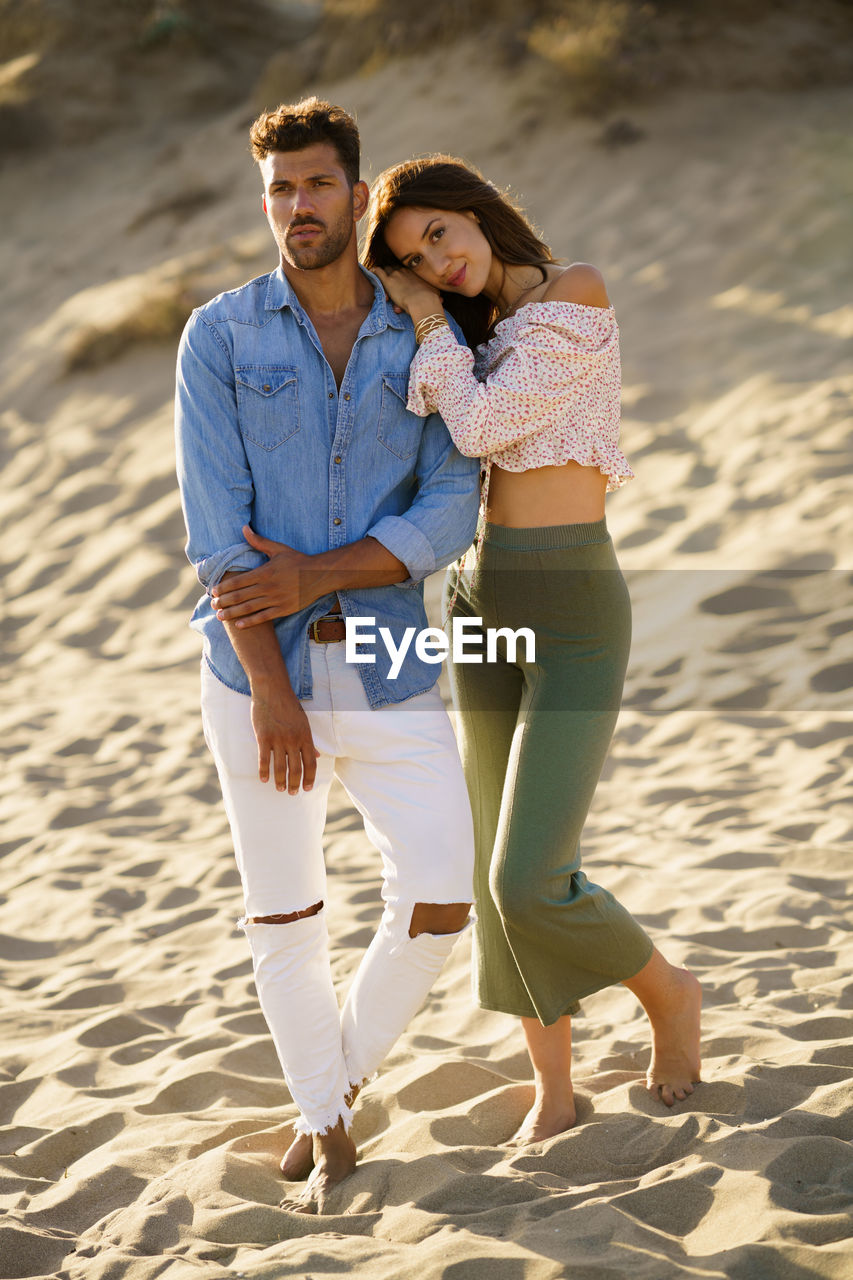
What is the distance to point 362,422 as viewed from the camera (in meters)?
2.84

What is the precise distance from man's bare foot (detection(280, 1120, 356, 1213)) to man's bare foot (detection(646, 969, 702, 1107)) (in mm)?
767

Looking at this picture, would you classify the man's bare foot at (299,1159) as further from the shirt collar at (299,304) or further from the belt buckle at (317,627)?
the shirt collar at (299,304)

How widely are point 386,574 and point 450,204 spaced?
0.92 m

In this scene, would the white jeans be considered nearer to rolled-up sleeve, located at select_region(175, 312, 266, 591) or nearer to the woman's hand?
rolled-up sleeve, located at select_region(175, 312, 266, 591)

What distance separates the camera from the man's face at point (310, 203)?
9.14 ft

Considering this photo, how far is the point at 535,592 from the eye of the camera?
9.56ft

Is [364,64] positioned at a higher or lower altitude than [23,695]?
higher

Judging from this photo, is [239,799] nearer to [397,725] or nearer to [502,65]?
[397,725]

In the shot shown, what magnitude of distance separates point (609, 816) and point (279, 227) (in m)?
2.96

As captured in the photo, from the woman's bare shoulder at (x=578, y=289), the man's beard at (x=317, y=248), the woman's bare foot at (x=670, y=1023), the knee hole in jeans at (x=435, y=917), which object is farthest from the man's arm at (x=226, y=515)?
the woman's bare foot at (x=670, y=1023)

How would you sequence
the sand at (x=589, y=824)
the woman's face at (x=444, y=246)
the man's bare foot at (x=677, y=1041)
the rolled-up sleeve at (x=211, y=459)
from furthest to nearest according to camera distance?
the man's bare foot at (x=677, y=1041) → the woman's face at (x=444, y=246) → the rolled-up sleeve at (x=211, y=459) → the sand at (x=589, y=824)

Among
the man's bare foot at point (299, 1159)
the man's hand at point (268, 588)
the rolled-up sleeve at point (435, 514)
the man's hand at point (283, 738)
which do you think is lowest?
the man's bare foot at point (299, 1159)

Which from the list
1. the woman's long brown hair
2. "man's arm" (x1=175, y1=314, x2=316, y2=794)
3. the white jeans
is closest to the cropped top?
the woman's long brown hair

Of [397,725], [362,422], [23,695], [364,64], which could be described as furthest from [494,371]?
[364,64]
